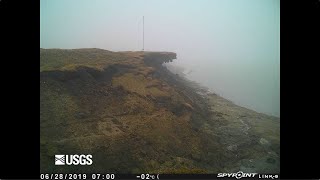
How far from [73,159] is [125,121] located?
5.10 ft

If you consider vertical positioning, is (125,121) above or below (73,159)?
above

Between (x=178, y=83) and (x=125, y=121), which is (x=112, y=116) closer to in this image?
(x=125, y=121)

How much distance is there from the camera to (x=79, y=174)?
772cm

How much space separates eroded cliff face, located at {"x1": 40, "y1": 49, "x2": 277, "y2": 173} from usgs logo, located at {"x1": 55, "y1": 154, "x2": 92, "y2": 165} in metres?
0.10

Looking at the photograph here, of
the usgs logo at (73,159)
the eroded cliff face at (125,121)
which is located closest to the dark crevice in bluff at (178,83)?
the eroded cliff face at (125,121)

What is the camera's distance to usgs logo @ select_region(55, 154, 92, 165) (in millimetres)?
7777

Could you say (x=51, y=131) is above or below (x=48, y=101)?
below

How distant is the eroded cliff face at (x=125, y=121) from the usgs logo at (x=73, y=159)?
3.9 inches

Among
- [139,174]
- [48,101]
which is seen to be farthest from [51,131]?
[139,174]

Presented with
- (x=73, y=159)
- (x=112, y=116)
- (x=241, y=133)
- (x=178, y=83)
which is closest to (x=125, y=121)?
(x=112, y=116)

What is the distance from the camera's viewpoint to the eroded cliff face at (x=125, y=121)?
796cm

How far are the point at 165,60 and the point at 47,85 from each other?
3451mm

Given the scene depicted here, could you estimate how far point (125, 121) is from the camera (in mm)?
8508
